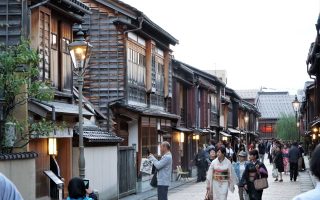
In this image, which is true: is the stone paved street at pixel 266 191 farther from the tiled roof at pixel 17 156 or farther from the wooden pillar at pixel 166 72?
the tiled roof at pixel 17 156

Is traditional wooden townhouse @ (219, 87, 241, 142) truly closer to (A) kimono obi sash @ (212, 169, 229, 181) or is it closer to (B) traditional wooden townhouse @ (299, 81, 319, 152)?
(B) traditional wooden townhouse @ (299, 81, 319, 152)

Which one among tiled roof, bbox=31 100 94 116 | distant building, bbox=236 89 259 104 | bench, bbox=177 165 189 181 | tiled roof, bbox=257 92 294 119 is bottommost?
bench, bbox=177 165 189 181

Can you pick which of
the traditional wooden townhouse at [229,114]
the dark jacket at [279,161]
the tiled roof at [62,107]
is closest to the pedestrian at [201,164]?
the dark jacket at [279,161]

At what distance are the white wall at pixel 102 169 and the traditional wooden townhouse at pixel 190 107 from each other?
48.6 feet

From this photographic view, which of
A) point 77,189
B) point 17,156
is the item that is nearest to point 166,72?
point 17,156

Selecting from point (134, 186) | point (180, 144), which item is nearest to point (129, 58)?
point (134, 186)

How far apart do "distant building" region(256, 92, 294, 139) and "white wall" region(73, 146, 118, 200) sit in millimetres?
106307

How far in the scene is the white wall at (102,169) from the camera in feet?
67.4

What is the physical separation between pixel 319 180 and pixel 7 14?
1374 centimetres

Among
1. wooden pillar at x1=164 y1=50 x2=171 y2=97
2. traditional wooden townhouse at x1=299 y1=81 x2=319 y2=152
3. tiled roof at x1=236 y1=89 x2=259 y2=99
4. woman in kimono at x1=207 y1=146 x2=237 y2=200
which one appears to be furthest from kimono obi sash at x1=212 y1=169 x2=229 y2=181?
tiled roof at x1=236 y1=89 x2=259 y2=99

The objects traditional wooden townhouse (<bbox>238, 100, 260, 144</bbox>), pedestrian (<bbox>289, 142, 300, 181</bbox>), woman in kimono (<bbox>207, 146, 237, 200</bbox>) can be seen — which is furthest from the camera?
traditional wooden townhouse (<bbox>238, 100, 260, 144</bbox>)

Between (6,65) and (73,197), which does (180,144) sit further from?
(73,197)

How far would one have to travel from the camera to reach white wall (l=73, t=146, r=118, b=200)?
2053 cm

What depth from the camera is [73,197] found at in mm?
8109
